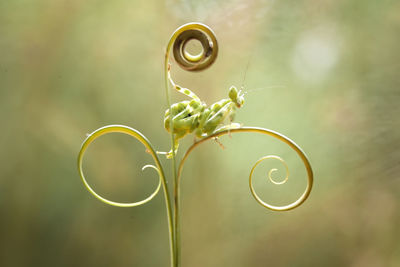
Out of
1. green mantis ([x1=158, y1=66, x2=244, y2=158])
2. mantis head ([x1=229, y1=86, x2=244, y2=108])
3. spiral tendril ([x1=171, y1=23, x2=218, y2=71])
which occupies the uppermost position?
spiral tendril ([x1=171, y1=23, x2=218, y2=71])

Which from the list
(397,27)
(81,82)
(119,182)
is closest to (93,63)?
(81,82)

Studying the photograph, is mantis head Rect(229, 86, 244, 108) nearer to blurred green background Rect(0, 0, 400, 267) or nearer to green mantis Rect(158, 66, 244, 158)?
green mantis Rect(158, 66, 244, 158)

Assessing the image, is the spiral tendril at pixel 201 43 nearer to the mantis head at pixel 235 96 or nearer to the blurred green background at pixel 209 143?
the mantis head at pixel 235 96

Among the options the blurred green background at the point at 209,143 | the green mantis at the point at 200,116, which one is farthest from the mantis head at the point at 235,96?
the blurred green background at the point at 209,143

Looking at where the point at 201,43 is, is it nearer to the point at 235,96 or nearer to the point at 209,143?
the point at 235,96

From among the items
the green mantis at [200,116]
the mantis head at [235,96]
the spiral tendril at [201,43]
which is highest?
the spiral tendril at [201,43]

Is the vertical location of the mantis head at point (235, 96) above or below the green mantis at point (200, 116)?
above

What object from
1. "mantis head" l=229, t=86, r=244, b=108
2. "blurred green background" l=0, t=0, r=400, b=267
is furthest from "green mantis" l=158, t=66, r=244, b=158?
"blurred green background" l=0, t=0, r=400, b=267

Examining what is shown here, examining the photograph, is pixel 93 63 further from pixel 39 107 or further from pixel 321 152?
pixel 321 152

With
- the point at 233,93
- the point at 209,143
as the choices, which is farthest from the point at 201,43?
the point at 209,143
